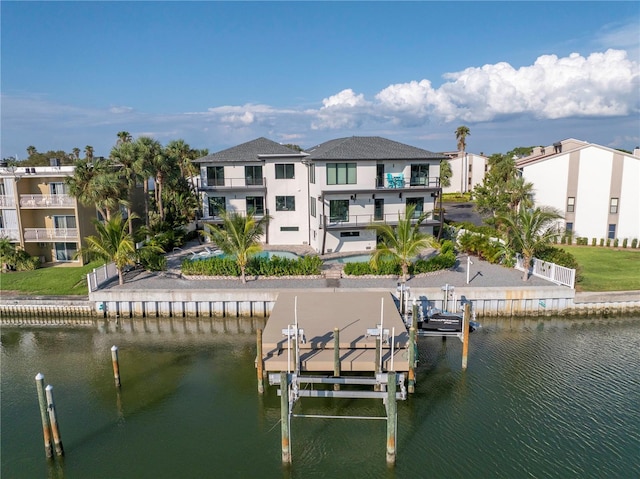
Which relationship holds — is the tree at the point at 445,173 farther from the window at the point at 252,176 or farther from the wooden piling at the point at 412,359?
the wooden piling at the point at 412,359

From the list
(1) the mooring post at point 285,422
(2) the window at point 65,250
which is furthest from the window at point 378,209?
(2) the window at point 65,250

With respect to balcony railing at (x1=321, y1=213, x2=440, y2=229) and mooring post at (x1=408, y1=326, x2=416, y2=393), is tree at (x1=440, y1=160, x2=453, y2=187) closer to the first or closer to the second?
balcony railing at (x1=321, y1=213, x2=440, y2=229)

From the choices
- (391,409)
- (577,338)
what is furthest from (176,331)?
(577,338)

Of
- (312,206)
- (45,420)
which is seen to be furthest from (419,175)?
(45,420)

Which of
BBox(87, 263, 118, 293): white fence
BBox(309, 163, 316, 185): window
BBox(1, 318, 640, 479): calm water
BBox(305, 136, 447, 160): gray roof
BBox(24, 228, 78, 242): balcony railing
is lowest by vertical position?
BBox(1, 318, 640, 479): calm water

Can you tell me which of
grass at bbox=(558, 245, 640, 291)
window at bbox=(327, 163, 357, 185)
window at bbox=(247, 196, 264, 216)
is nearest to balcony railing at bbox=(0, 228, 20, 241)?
window at bbox=(247, 196, 264, 216)

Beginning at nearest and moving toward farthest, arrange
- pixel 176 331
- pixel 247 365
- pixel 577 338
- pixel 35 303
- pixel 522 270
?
pixel 247 365
pixel 577 338
pixel 176 331
pixel 35 303
pixel 522 270

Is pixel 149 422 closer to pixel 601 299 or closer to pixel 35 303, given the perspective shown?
pixel 35 303
